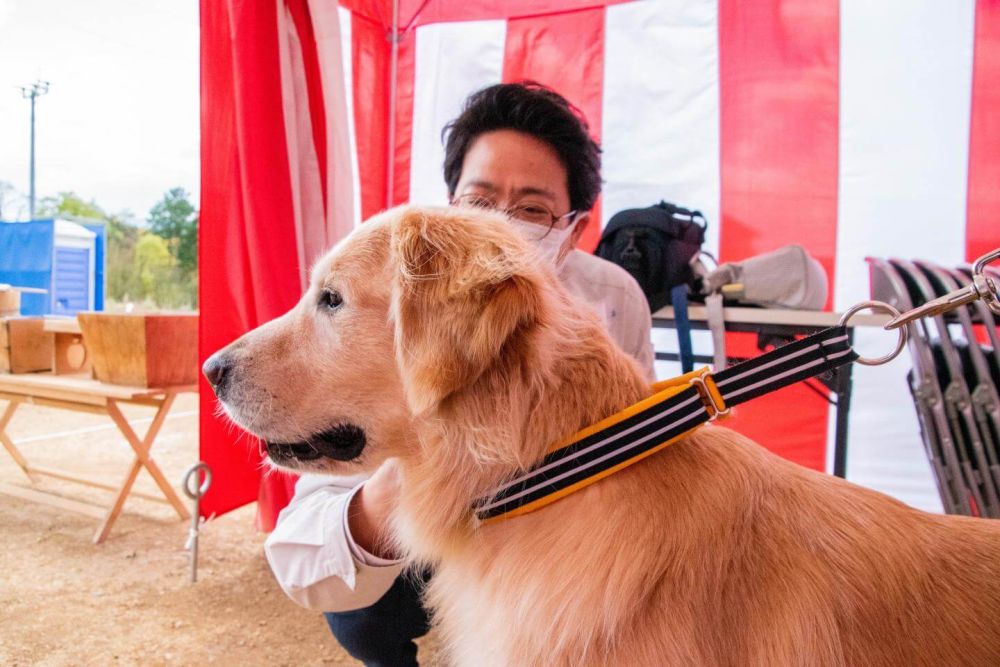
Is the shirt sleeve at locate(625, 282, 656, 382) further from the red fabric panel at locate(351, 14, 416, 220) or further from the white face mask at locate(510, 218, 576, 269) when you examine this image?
the red fabric panel at locate(351, 14, 416, 220)

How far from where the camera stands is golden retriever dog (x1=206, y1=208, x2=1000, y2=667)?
0.84m

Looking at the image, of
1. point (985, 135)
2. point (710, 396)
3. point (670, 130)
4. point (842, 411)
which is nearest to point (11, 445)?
point (710, 396)

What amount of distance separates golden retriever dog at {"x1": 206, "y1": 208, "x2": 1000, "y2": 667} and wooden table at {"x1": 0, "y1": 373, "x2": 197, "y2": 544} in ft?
6.95

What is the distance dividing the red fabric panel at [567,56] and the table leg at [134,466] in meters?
2.55

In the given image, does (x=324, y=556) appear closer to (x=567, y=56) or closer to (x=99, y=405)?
(x=99, y=405)

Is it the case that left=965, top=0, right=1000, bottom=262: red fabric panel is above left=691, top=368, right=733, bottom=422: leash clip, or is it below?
above

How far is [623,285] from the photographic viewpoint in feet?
6.86

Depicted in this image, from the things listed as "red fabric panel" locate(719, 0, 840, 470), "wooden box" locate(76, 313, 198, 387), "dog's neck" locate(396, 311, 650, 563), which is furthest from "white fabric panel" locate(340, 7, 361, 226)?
"dog's neck" locate(396, 311, 650, 563)

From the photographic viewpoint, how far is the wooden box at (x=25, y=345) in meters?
3.02

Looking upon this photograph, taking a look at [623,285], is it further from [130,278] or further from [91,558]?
[130,278]

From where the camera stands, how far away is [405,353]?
0.98m

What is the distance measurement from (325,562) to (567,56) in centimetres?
310

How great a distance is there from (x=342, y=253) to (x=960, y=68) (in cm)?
322

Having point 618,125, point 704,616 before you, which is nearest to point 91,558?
point 704,616
